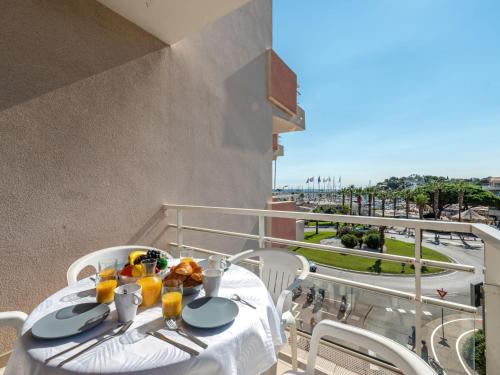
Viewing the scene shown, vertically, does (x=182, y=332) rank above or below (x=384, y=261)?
above

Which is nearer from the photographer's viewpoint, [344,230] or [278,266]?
[278,266]

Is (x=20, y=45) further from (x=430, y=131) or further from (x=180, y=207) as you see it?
(x=430, y=131)

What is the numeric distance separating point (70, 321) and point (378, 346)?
0.98 m

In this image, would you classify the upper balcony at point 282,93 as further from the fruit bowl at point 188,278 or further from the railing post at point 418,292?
the fruit bowl at point 188,278

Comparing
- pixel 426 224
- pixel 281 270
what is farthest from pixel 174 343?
pixel 426 224

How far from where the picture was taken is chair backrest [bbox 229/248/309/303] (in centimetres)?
142

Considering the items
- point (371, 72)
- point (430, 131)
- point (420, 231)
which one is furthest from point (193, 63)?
point (430, 131)

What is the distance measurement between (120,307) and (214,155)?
291 cm

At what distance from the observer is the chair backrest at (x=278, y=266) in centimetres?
142

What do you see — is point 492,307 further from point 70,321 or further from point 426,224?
point 70,321

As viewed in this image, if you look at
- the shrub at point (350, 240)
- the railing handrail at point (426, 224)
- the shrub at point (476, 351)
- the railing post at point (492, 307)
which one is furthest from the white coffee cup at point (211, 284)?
the shrub at point (350, 240)

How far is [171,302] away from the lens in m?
0.77

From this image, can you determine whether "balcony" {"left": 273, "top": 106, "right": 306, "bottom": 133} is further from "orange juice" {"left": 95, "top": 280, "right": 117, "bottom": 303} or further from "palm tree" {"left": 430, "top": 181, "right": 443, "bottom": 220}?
"palm tree" {"left": 430, "top": 181, "right": 443, "bottom": 220}

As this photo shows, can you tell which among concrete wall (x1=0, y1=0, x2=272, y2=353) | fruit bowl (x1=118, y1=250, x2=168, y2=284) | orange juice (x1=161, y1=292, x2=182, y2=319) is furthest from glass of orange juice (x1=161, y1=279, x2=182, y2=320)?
concrete wall (x1=0, y1=0, x2=272, y2=353)
